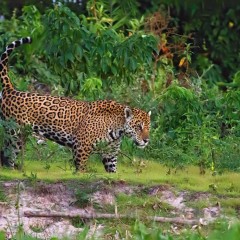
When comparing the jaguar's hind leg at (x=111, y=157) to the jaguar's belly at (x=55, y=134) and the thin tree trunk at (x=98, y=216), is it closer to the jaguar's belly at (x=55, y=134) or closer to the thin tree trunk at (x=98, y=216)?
the jaguar's belly at (x=55, y=134)

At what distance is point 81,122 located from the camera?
9789 mm

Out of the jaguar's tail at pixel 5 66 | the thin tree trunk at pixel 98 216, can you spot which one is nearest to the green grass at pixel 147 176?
the thin tree trunk at pixel 98 216

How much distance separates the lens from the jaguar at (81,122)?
9.73 m

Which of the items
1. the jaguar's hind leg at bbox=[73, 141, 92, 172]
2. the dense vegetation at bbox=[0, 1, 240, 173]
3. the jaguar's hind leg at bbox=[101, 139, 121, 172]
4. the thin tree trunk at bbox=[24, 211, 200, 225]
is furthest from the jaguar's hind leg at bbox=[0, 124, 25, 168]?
the thin tree trunk at bbox=[24, 211, 200, 225]

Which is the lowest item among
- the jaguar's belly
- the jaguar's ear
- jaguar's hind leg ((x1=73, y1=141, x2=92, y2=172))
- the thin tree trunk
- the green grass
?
the thin tree trunk

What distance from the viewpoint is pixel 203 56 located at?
17.1 metres

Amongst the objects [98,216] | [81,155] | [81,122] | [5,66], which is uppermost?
[5,66]

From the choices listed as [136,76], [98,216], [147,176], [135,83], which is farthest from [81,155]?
[136,76]

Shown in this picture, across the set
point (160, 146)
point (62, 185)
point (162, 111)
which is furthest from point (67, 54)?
point (62, 185)

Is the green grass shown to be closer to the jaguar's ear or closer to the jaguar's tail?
the jaguar's ear

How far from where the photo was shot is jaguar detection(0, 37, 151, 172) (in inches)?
383

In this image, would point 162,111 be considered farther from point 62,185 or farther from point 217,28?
point 217,28

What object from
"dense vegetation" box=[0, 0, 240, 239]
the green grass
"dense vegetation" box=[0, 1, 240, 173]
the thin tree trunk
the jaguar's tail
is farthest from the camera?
"dense vegetation" box=[0, 1, 240, 173]

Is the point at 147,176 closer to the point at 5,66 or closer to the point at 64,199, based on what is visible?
the point at 64,199
